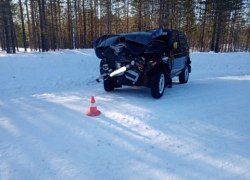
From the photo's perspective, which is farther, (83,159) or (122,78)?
(122,78)

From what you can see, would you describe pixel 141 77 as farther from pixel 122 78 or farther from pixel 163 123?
pixel 163 123

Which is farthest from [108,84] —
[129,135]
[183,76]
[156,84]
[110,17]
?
[110,17]

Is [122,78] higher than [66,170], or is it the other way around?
A: [122,78]

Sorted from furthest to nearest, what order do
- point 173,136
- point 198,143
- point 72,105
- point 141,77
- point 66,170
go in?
point 141,77 < point 72,105 < point 173,136 < point 198,143 < point 66,170

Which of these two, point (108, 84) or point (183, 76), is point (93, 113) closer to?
point (108, 84)

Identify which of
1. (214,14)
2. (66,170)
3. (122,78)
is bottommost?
(66,170)

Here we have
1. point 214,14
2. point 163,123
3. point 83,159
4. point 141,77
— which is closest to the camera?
point 83,159

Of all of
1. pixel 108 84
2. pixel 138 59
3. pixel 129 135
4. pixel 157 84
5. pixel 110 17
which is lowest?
pixel 129 135

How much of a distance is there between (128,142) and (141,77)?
10.9 ft

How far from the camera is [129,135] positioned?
15.9 feet

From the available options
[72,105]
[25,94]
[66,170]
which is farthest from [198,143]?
[25,94]

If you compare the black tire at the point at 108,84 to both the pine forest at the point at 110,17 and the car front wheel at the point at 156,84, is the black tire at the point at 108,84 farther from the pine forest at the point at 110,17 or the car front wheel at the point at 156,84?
the pine forest at the point at 110,17

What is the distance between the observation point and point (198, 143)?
4465mm

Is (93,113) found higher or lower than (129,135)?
higher
